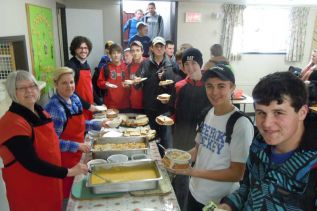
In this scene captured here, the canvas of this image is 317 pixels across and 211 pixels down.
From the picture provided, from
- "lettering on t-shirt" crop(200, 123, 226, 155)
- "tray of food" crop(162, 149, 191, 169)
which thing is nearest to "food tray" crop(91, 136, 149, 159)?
"tray of food" crop(162, 149, 191, 169)

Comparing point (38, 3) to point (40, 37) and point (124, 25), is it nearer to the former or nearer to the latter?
point (40, 37)

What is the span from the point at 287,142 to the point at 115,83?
281 cm

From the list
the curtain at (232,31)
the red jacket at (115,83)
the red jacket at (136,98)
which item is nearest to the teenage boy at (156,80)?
the red jacket at (136,98)

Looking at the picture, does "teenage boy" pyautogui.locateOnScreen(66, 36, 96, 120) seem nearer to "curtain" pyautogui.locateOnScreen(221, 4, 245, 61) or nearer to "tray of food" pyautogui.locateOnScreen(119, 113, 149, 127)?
"tray of food" pyautogui.locateOnScreen(119, 113, 149, 127)

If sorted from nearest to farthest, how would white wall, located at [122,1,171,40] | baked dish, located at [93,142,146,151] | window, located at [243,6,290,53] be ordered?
baked dish, located at [93,142,146,151] → window, located at [243,6,290,53] → white wall, located at [122,1,171,40]

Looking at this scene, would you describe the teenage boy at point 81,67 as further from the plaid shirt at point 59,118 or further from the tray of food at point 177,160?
the tray of food at point 177,160

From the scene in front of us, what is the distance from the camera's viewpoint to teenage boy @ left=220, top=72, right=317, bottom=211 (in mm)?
963

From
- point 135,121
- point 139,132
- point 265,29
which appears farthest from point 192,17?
point 139,132

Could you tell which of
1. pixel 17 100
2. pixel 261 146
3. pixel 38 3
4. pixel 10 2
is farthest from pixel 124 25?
pixel 261 146

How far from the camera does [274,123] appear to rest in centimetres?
101

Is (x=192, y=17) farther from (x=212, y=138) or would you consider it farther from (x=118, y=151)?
(x=212, y=138)

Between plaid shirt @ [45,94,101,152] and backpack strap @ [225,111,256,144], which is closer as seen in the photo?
backpack strap @ [225,111,256,144]

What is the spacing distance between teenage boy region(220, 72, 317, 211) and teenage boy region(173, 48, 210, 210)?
54.6 inches

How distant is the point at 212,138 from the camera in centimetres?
157
